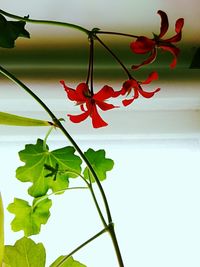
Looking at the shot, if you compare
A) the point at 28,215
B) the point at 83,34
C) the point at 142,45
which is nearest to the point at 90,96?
the point at 142,45

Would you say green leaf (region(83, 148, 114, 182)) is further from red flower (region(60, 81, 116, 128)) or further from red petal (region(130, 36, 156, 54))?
red petal (region(130, 36, 156, 54))

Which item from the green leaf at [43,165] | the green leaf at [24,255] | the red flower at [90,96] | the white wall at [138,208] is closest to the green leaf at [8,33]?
the red flower at [90,96]

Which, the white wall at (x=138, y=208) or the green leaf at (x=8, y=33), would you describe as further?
the white wall at (x=138, y=208)

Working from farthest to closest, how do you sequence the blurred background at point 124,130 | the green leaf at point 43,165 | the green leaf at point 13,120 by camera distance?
the blurred background at point 124,130 < the green leaf at point 43,165 < the green leaf at point 13,120

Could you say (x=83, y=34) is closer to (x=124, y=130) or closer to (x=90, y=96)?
(x=124, y=130)

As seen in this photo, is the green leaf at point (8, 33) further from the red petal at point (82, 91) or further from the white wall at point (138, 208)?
the white wall at point (138, 208)

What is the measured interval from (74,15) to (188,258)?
26.9 inches

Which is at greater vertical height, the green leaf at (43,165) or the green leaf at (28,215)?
the green leaf at (43,165)

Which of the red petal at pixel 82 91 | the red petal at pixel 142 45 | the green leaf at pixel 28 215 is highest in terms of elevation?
the red petal at pixel 142 45

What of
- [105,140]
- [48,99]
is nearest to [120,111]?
[105,140]

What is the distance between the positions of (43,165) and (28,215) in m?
0.10

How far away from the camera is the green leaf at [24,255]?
0.69 meters

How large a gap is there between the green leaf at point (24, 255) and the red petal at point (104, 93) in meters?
0.26

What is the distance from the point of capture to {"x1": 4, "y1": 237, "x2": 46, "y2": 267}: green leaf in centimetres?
69
